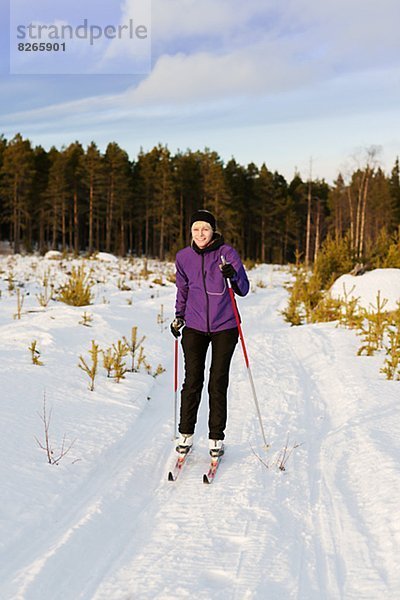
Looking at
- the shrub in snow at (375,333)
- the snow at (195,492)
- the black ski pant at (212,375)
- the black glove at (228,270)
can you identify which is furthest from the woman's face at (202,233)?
the shrub in snow at (375,333)

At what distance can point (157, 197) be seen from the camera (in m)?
43.2

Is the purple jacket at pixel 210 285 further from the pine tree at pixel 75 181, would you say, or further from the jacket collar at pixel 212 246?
the pine tree at pixel 75 181

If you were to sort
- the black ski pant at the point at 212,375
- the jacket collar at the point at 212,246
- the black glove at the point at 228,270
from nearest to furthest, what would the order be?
the black glove at the point at 228,270 < the jacket collar at the point at 212,246 < the black ski pant at the point at 212,375

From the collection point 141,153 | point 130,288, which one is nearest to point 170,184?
point 141,153

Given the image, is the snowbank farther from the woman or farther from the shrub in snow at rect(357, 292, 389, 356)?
the woman

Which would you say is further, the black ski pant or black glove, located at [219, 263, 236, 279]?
the black ski pant

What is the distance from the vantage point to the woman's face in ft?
13.5

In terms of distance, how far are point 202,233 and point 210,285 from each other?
48 cm

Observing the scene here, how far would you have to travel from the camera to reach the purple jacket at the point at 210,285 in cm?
418

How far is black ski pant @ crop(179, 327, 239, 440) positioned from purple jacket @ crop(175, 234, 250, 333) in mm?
99

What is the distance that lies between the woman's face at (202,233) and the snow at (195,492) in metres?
2.03

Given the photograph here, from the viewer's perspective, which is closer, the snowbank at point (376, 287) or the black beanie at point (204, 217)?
the black beanie at point (204, 217)

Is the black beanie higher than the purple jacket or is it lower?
higher

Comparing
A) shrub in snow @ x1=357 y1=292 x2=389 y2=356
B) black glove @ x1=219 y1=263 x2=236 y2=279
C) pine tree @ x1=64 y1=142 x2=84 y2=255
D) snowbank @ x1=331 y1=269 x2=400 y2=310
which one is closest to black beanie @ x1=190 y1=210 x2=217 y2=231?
black glove @ x1=219 y1=263 x2=236 y2=279
